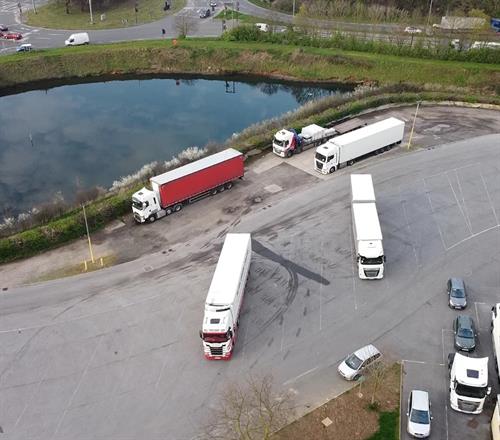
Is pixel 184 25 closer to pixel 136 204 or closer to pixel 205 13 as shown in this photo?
pixel 205 13

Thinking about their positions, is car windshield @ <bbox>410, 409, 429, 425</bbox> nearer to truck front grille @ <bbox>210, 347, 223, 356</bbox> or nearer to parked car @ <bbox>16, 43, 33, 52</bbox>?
truck front grille @ <bbox>210, 347, 223, 356</bbox>

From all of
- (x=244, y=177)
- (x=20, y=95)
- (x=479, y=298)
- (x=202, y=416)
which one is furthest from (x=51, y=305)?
(x=20, y=95)

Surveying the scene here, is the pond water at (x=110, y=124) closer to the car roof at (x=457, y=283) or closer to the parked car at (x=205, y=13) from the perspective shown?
the parked car at (x=205, y=13)

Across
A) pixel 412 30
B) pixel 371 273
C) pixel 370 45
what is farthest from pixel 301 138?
pixel 412 30

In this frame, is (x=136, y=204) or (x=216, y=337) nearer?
(x=216, y=337)

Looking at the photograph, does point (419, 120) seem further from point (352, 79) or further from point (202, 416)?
point (202, 416)

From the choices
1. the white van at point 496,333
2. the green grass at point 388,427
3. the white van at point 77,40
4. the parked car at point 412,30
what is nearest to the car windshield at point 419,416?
the green grass at point 388,427

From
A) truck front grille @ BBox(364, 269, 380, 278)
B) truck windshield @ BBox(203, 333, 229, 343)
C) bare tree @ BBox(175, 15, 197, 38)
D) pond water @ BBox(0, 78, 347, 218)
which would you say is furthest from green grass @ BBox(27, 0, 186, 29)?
truck windshield @ BBox(203, 333, 229, 343)
